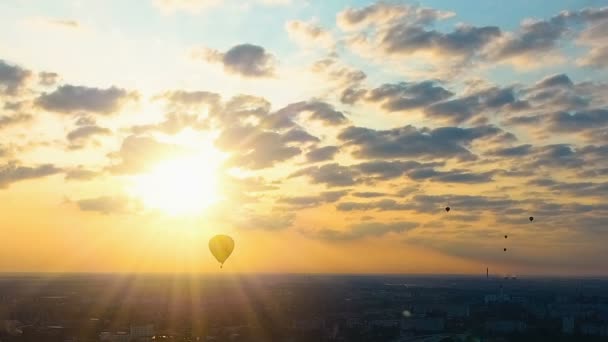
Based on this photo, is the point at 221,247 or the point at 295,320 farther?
the point at 295,320

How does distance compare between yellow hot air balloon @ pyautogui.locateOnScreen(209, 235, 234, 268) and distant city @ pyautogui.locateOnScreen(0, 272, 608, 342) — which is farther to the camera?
distant city @ pyautogui.locateOnScreen(0, 272, 608, 342)

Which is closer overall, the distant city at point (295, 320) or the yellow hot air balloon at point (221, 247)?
the yellow hot air balloon at point (221, 247)

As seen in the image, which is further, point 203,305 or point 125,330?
point 203,305

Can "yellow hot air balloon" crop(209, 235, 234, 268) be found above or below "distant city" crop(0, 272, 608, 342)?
above

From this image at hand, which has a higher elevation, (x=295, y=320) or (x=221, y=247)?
(x=221, y=247)

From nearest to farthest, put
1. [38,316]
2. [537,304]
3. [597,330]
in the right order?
[597,330] → [38,316] → [537,304]

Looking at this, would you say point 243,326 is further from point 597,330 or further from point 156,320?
point 597,330

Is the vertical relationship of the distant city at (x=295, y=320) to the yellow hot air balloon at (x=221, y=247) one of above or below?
below

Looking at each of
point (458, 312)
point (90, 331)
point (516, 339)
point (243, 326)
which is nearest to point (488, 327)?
point (516, 339)
